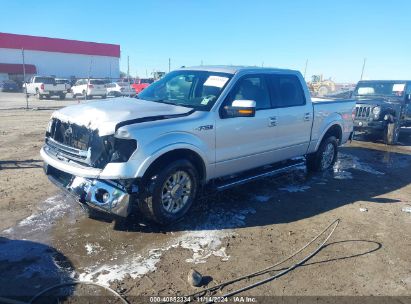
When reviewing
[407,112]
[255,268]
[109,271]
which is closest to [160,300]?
[109,271]

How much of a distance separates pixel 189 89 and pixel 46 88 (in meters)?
26.6

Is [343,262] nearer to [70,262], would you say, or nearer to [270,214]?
[270,214]

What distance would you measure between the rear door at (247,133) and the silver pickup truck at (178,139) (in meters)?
0.01

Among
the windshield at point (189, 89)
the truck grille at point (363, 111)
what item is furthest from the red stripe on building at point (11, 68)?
the windshield at point (189, 89)

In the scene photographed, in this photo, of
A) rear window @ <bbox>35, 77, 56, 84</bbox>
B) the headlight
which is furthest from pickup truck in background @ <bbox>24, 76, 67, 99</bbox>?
the headlight

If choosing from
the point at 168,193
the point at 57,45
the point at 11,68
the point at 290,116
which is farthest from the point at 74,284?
the point at 57,45

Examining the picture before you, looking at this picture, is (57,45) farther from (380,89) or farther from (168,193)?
(168,193)

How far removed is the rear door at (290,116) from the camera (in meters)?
5.74

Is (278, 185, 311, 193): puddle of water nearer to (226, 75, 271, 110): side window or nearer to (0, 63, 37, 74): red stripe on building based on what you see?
(226, 75, 271, 110): side window

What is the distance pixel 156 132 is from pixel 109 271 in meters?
1.54

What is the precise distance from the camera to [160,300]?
305cm

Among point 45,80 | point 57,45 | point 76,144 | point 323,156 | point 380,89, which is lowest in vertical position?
point 323,156

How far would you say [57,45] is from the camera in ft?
172

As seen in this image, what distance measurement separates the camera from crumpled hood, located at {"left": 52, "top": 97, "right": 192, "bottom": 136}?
3951 mm
